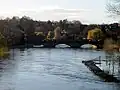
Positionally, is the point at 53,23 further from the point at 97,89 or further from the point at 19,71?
the point at 97,89

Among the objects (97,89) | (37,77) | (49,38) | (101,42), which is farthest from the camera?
(49,38)

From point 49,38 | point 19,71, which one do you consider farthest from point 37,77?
point 49,38

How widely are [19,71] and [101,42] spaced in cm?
5238

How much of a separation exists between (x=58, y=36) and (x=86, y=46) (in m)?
9.30

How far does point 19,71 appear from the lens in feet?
161

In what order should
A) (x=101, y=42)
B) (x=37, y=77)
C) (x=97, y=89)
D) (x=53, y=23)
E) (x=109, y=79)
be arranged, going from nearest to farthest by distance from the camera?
(x=97, y=89) → (x=109, y=79) → (x=37, y=77) → (x=101, y=42) → (x=53, y=23)

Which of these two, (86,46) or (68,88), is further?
(86,46)

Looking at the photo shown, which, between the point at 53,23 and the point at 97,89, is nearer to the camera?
the point at 97,89

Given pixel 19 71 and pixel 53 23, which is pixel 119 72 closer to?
pixel 19 71

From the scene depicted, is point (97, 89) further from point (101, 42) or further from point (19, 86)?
point (101, 42)

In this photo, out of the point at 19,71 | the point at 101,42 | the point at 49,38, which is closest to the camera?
the point at 19,71

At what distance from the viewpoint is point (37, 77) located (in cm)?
4381

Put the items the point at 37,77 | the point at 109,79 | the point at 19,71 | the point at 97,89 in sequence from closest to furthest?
the point at 97,89 < the point at 109,79 < the point at 37,77 < the point at 19,71

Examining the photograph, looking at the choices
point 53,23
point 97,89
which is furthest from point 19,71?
point 53,23
